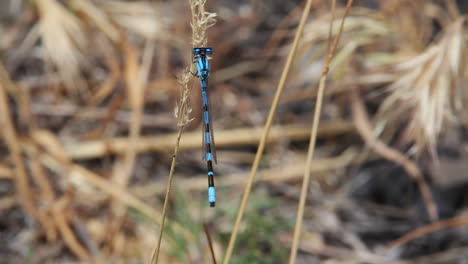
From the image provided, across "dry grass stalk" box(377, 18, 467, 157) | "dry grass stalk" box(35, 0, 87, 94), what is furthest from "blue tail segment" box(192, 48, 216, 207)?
"dry grass stalk" box(35, 0, 87, 94)

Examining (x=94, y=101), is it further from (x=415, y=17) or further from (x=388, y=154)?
(x=415, y=17)

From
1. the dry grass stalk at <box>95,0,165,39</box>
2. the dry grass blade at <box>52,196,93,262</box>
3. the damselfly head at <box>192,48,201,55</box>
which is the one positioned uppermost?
the dry grass stalk at <box>95,0,165,39</box>

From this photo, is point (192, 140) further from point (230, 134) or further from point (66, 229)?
point (66, 229)

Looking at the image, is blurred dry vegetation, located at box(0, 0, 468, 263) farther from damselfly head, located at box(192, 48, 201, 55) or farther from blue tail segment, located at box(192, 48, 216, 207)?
damselfly head, located at box(192, 48, 201, 55)

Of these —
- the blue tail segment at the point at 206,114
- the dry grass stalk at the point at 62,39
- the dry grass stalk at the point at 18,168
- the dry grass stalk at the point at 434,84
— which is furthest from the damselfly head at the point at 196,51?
the dry grass stalk at the point at 62,39

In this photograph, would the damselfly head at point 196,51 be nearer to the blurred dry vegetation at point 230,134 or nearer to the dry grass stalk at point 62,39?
the blurred dry vegetation at point 230,134

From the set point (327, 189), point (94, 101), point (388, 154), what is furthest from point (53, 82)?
point (388, 154)

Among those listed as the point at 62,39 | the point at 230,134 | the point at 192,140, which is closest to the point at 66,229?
the point at 192,140
